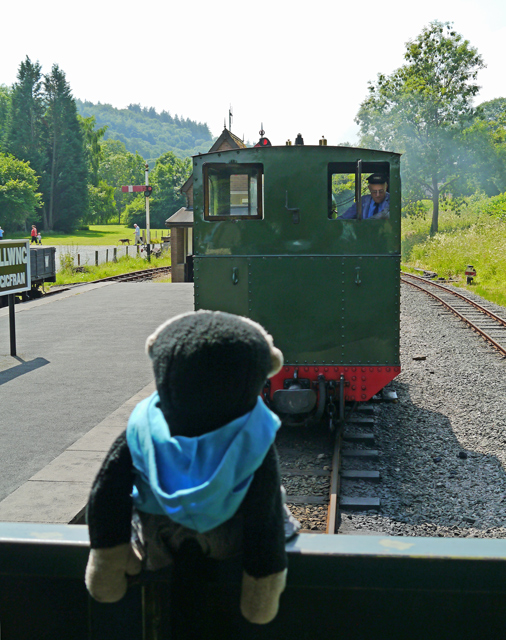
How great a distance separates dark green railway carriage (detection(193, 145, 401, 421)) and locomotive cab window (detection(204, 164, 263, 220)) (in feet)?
0.04

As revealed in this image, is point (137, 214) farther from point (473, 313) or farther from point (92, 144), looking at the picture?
point (473, 313)

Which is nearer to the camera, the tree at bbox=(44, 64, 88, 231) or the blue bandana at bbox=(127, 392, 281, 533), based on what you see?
the blue bandana at bbox=(127, 392, 281, 533)

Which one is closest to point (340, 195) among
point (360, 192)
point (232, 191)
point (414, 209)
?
point (360, 192)

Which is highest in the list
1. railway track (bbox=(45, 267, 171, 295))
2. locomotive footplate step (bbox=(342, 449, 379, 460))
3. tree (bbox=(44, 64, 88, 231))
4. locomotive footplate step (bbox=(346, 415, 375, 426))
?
tree (bbox=(44, 64, 88, 231))

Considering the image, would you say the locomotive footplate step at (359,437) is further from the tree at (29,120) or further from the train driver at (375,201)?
the tree at (29,120)

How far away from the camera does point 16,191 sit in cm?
7356

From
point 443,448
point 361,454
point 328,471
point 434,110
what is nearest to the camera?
point 328,471

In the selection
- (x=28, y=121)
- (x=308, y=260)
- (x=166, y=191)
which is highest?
(x=28, y=121)

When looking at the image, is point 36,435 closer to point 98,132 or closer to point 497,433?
point 497,433

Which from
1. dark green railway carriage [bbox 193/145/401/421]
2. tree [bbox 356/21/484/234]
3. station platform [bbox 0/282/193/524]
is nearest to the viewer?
station platform [bbox 0/282/193/524]

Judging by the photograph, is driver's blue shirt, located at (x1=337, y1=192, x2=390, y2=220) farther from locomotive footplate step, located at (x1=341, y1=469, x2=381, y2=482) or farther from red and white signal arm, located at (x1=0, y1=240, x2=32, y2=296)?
red and white signal arm, located at (x1=0, y1=240, x2=32, y2=296)

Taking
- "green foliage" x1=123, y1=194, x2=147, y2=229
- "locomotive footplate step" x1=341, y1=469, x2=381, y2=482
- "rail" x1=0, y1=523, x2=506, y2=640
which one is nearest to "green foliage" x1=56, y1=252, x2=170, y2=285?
"locomotive footplate step" x1=341, y1=469, x2=381, y2=482

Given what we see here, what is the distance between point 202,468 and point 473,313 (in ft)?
51.0

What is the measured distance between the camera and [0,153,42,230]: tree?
73250mm
